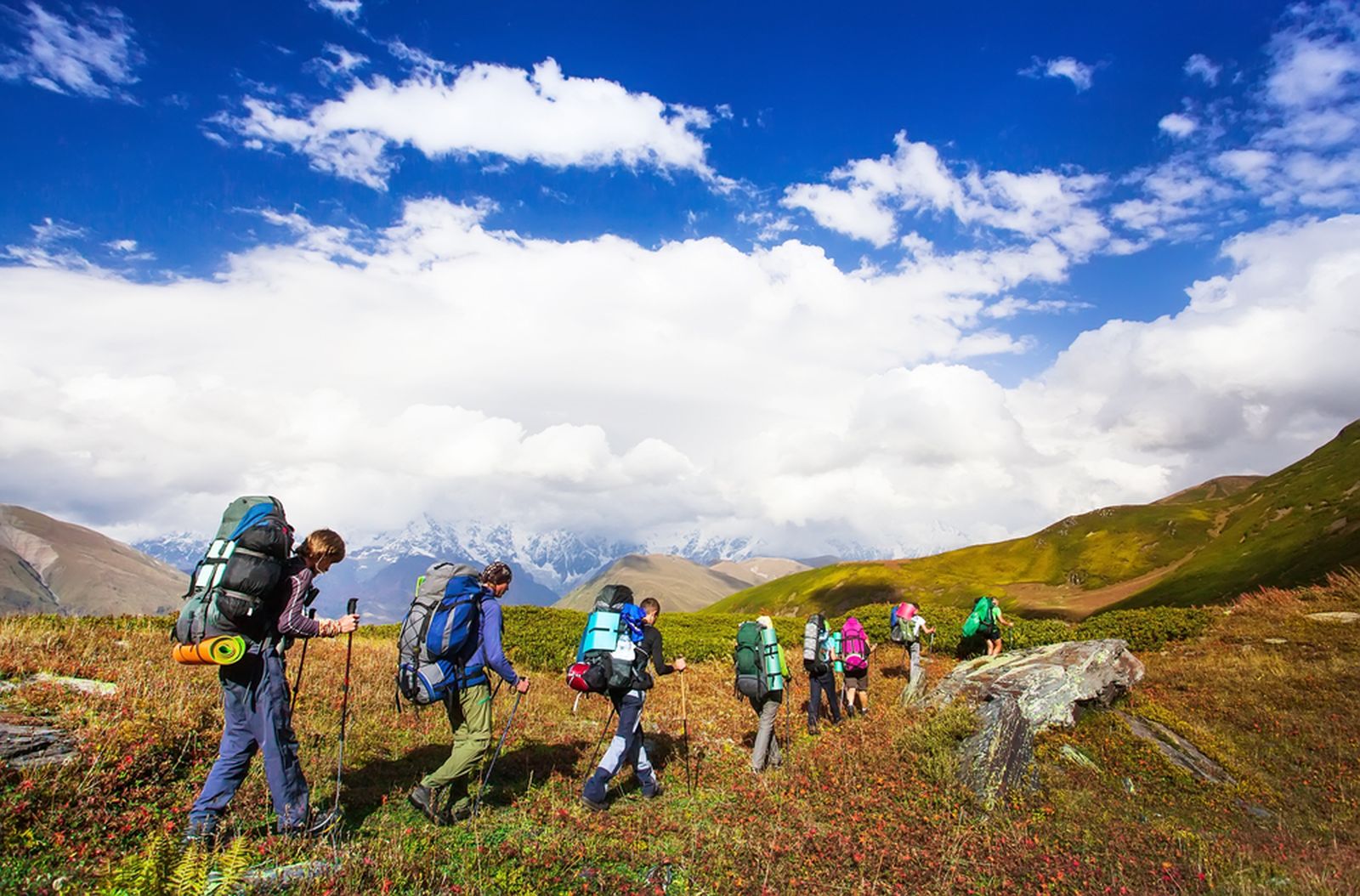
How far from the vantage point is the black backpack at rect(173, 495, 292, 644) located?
6316 mm

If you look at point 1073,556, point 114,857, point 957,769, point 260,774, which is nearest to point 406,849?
point 114,857

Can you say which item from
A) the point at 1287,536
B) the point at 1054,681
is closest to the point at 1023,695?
the point at 1054,681

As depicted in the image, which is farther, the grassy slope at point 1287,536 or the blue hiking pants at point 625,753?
the grassy slope at point 1287,536

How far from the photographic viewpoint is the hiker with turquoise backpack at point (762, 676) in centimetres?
1130

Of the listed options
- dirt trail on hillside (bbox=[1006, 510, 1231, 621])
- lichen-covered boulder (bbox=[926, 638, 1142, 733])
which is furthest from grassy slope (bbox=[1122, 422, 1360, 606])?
lichen-covered boulder (bbox=[926, 638, 1142, 733])

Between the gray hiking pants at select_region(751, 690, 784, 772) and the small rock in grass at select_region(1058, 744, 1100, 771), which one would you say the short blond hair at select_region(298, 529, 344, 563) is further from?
the small rock in grass at select_region(1058, 744, 1100, 771)

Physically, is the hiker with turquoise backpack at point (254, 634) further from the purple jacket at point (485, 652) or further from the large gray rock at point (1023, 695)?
the large gray rock at point (1023, 695)

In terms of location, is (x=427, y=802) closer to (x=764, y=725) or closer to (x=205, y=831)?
(x=205, y=831)

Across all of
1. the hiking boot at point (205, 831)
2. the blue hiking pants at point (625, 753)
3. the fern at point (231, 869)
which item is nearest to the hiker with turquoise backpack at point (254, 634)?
the hiking boot at point (205, 831)

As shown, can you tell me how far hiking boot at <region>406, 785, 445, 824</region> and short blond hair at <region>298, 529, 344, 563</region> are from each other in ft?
9.83

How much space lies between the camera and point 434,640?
773 cm

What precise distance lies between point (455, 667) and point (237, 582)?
259 cm

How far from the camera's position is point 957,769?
1052 centimetres

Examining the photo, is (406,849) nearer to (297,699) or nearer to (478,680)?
(478,680)
